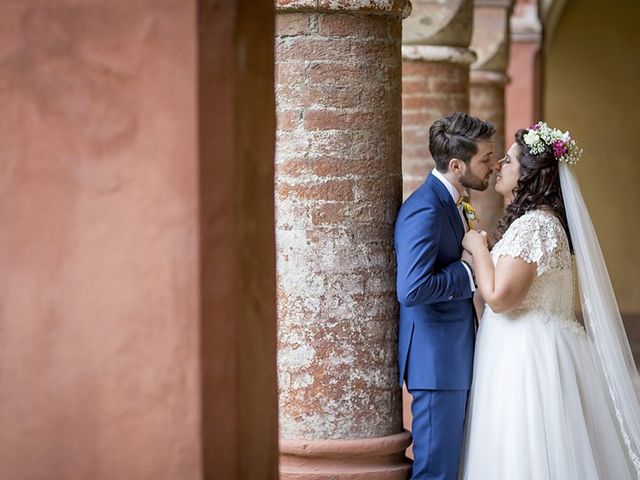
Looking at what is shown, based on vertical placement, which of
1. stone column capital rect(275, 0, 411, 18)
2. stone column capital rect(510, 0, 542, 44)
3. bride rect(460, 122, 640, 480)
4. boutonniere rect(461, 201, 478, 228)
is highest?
stone column capital rect(510, 0, 542, 44)

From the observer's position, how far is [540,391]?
187 inches

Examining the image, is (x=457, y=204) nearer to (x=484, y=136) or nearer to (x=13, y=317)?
(x=484, y=136)

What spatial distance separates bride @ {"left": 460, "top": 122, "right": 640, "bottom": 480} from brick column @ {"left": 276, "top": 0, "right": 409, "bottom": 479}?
15.7 inches

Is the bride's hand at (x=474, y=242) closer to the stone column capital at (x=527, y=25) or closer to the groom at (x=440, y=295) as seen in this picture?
the groom at (x=440, y=295)

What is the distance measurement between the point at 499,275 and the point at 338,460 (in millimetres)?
916

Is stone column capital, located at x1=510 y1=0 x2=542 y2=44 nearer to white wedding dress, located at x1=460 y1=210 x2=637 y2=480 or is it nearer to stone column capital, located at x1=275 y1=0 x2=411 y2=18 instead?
white wedding dress, located at x1=460 y1=210 x2=637 y2=480

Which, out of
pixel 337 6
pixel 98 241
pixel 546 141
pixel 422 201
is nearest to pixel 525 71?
pixel 546 141

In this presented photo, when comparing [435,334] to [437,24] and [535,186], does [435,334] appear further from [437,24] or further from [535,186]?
[437,24]

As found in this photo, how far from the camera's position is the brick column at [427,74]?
762cm

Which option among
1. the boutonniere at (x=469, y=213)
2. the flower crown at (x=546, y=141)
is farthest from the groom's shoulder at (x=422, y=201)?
the flower crown at (x=546, y=141)

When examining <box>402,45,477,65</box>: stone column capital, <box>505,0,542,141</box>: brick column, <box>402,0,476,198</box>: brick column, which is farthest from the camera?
<box>505,0,542,141</box>: brick column

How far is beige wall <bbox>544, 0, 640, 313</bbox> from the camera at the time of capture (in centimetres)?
1605

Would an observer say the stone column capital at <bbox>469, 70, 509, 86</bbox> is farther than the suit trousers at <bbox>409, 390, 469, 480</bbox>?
Yes

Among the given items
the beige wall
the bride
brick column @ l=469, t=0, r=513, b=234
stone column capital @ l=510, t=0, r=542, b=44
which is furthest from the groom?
the beige wall
